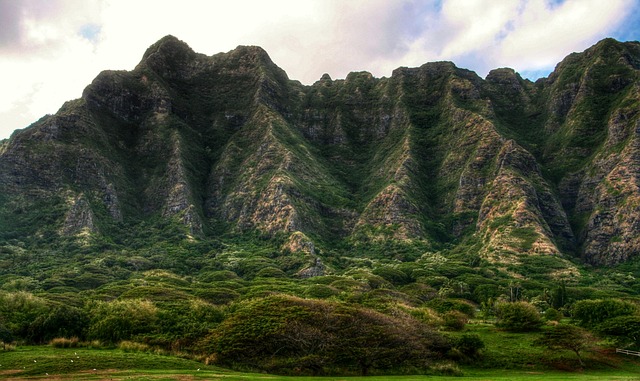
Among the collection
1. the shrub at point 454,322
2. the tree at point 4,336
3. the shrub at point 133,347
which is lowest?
the shrub at point 454,322

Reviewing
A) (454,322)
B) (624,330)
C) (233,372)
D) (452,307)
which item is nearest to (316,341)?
(233,372)

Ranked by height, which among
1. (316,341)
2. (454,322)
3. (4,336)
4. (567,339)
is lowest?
(567,339)

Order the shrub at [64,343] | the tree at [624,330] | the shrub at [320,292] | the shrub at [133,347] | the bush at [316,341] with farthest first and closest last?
the shrub at [320,292] → the tree at [624,330] → the shrub at [64,343] → the shrub at [133,347] → the bush at [316,341]

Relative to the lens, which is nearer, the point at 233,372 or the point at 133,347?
the point at 233,372

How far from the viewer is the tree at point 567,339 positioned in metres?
62.9

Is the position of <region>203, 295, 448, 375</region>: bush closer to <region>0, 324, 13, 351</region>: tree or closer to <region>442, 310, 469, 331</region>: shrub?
<region>442, 310, 469, 331</region>: shrub

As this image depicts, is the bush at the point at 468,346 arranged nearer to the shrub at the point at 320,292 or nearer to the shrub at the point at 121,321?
the shrub at the point at 121,321

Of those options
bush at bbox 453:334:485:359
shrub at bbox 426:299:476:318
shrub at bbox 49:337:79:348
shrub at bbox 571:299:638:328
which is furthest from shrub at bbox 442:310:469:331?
shrub at bbox 49:337:79:348

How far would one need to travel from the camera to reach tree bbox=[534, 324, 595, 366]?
6291 cm

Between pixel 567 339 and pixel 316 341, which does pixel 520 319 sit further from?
pixel 316 341

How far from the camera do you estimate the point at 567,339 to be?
206ft

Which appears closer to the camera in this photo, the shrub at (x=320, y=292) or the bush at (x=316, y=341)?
the bush at (x=316, y=341)

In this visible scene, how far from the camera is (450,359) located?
62281 mm

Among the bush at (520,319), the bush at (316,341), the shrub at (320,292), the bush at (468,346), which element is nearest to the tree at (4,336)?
the bush at (316,341)
